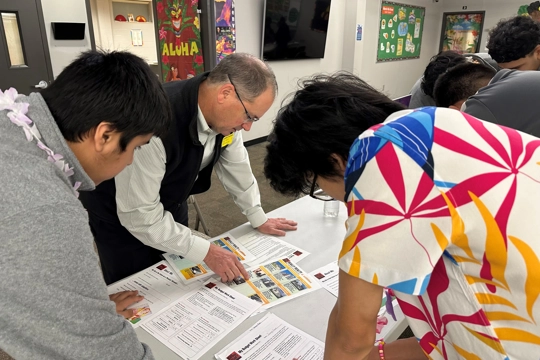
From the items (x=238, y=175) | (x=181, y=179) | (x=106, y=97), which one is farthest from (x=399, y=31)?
(x=106, y=97)

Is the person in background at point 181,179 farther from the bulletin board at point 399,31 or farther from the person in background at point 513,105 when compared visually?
the bulletin board at point 399,31

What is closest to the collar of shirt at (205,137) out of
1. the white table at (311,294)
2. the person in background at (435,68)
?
the white table at (311,294)

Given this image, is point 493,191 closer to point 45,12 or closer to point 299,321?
point 299,321

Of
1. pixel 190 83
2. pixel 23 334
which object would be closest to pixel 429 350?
pixel 23 334

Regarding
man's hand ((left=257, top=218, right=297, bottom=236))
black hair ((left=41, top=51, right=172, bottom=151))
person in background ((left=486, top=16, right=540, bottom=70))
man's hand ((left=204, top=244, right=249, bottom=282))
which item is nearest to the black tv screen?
person in background ((left=486, top=16, right=540, bottom=70))

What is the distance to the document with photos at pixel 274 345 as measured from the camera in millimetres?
882

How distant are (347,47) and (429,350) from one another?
19.1ft

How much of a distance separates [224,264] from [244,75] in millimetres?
654

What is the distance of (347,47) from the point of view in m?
5.95

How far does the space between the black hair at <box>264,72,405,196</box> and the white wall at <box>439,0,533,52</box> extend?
8.16 metres

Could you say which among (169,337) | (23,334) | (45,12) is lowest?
(169,337)

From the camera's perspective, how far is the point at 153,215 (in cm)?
121

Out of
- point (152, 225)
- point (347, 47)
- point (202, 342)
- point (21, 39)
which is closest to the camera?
point (202, 342)

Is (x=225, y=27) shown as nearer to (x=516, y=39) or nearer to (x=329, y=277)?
(x=516, y=39)
